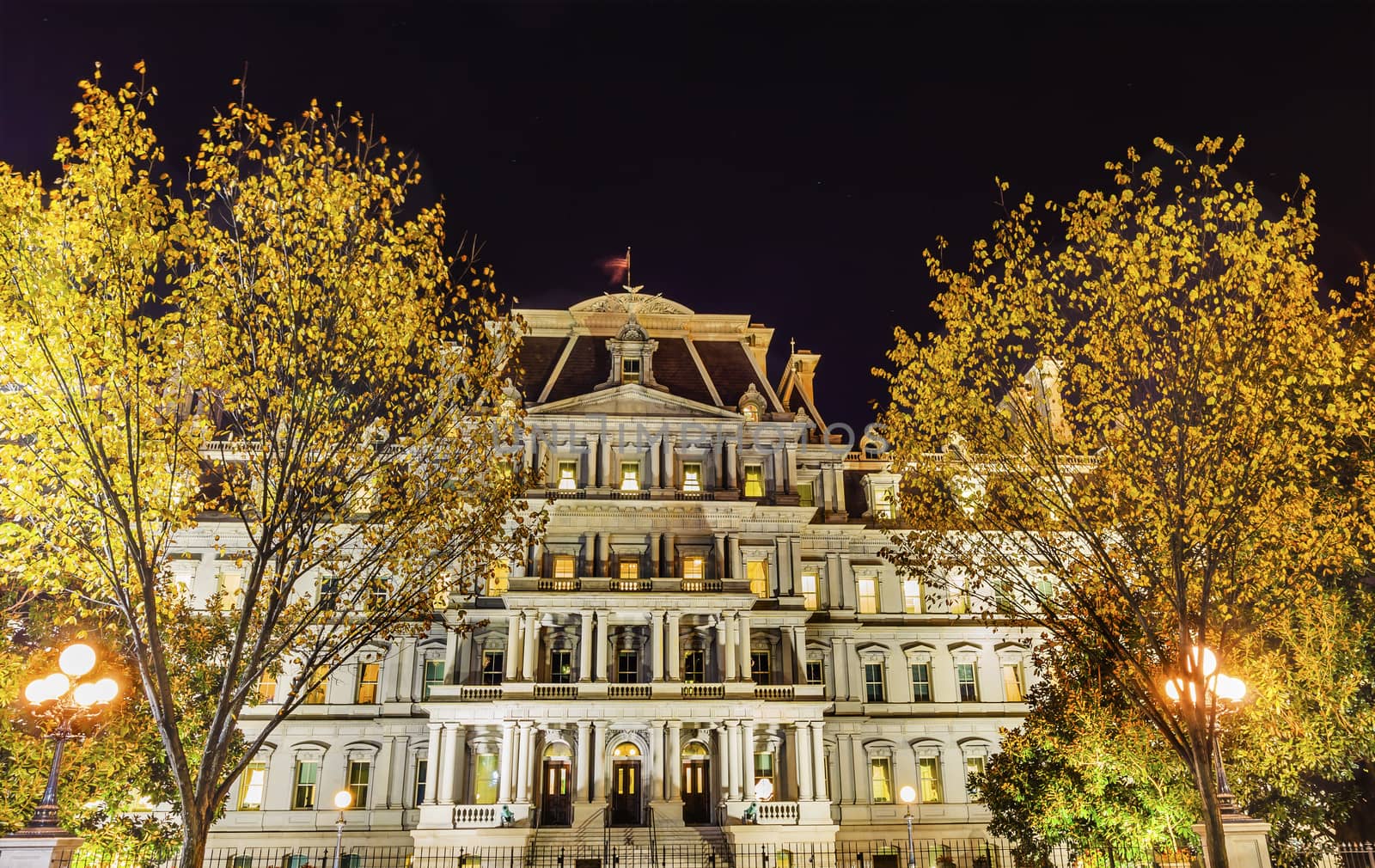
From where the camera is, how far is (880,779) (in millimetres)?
40844

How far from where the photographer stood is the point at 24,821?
24.6 meters

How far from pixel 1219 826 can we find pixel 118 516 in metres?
18.4

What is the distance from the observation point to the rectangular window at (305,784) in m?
39.0

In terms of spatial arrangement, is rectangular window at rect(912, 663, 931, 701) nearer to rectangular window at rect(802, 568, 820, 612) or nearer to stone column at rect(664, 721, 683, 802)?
rectangular window at rect(802, 568, 820, 612)

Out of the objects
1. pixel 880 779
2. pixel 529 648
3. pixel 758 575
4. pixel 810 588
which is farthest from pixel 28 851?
pixel 880 779

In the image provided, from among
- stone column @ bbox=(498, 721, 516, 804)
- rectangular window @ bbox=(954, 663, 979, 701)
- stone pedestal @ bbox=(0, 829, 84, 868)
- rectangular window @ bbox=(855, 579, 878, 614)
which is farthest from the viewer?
rectangular window @ bbox=(855, 579, 878, 614)

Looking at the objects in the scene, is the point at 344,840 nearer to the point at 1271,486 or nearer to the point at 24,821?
the point at 24,821

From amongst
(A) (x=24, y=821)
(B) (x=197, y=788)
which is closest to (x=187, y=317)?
(B) (x=197, y=788)

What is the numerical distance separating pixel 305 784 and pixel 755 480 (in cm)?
2365

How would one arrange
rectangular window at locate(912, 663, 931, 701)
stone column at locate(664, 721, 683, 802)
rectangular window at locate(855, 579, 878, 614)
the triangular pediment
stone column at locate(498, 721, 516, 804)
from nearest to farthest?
1. stone column at locate(498, 721, 516, 804)
2. stone column at locate(664, 721, 683, 802)
3. the triangular pediment
4. rectangular window at locate(912, 663, 931, 701)
5. rectangular window at locate(855, 579, 878, 614)

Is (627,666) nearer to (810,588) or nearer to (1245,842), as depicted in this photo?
(810,588)

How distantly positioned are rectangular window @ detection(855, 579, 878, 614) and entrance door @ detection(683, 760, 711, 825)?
449 inches

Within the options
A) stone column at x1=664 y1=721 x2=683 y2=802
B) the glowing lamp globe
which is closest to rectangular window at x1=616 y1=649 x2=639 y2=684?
stone column at x1=664 y1=721 x2=683 y2=802

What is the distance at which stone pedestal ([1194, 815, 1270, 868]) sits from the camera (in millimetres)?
15680
